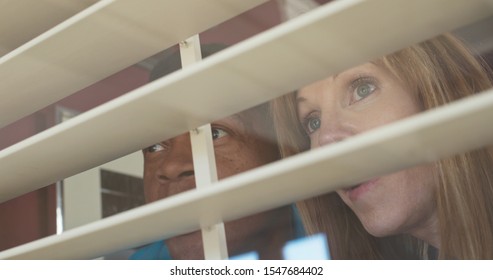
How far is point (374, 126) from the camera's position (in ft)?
3.92

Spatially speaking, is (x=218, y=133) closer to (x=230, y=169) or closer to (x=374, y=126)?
(x=230, y=169)

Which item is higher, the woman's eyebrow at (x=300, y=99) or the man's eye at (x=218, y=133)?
the woman's eyebrow at (x=300, y=99)

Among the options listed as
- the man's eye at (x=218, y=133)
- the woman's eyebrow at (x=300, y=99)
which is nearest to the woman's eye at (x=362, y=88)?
the woman's eyebrow at (x=300, y=99)

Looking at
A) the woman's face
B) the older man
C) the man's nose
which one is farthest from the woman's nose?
the man's nose

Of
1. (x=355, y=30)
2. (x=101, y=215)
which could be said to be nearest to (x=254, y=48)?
(x=355, y=30)

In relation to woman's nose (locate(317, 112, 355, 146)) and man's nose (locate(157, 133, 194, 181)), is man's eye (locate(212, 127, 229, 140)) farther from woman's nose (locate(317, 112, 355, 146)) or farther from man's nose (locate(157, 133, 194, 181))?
woman's nose (locate(317, 112, 355, 146))

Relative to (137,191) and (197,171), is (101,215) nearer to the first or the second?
(137,191)

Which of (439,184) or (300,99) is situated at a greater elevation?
(300,99)

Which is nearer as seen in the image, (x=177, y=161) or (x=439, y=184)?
(x=439, y=184)

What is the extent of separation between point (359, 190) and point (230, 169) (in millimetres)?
265

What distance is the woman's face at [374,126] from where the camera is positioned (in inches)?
45.4

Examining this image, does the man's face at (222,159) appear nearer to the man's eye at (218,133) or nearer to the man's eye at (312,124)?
the man's eye at (218,133)

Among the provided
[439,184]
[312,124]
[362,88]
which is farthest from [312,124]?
[439,184]

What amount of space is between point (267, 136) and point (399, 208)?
0.98 ft
